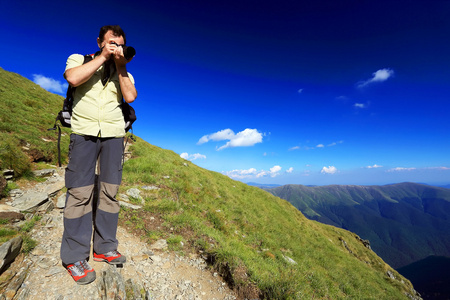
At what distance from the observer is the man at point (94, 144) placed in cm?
333

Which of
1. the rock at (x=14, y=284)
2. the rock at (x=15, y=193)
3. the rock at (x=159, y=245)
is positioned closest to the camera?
the rock at (x=14, y=284)

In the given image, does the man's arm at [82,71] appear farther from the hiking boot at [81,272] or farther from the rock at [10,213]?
the rock at [10,213]

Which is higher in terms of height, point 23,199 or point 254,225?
point 23,199

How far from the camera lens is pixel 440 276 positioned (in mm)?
130875

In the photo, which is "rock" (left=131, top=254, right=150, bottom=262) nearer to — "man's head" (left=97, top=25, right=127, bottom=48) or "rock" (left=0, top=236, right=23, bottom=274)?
"rock" (left=0, top=236, right=23, bottom=274)

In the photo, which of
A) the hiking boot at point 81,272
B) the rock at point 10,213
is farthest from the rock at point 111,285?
the rock at point 10,213

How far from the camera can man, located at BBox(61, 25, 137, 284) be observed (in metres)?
3.33

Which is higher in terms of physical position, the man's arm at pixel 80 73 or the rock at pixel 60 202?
the man's arm at pixel 80 73

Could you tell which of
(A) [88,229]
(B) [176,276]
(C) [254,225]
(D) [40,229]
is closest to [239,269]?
(B) [176,276]

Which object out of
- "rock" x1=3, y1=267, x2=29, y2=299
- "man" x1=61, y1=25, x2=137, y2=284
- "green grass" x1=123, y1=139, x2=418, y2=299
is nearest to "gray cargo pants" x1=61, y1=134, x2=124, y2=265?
"man" x1=61, y1=25, x2=137, y2=284

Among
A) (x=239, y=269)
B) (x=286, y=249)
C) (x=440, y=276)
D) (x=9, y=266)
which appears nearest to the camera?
(x=9, y=266)

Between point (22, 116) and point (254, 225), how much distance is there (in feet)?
61.5

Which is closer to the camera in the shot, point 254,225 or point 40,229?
point 40,229

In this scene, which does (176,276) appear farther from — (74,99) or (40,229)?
(74,99)
